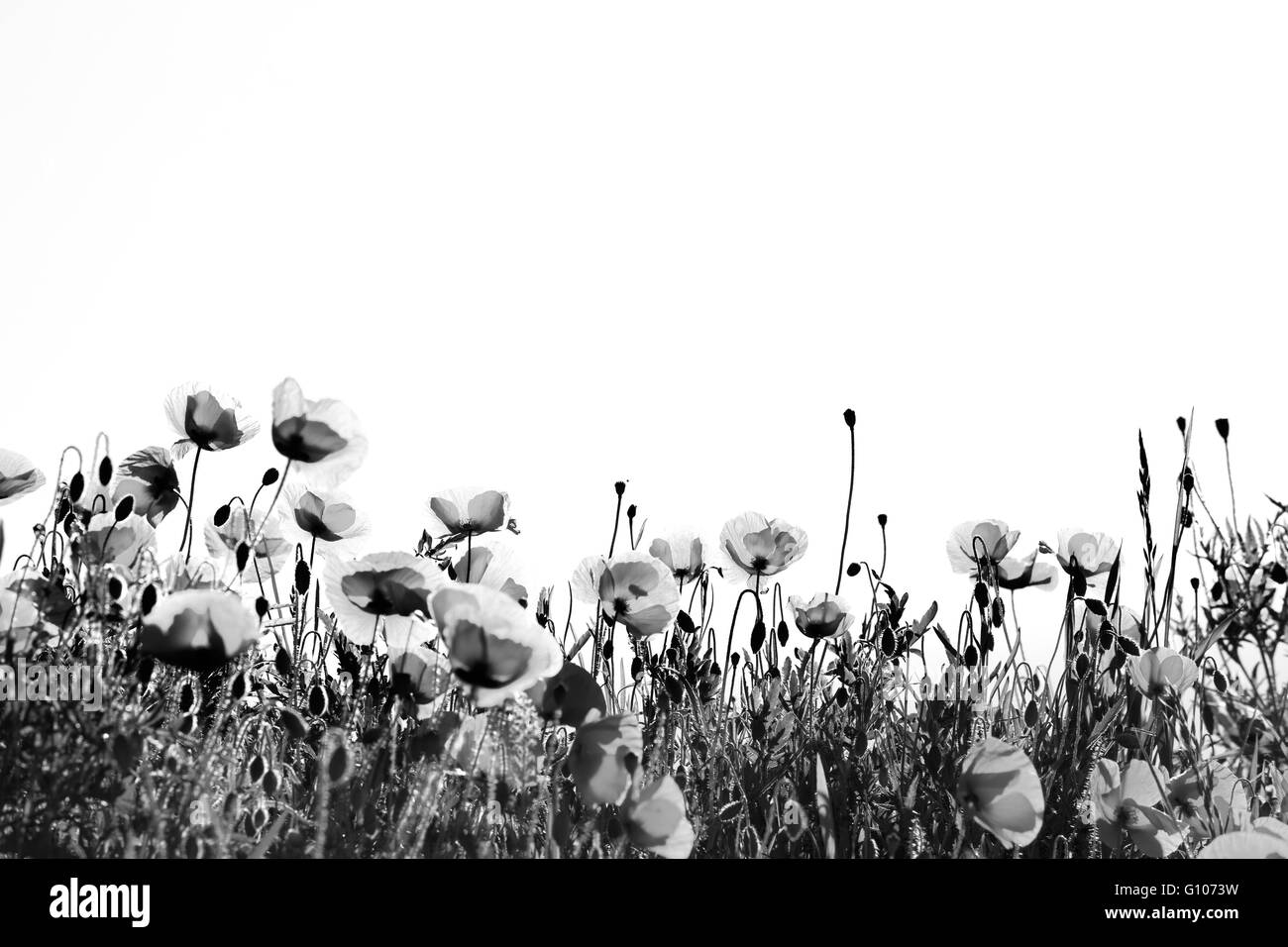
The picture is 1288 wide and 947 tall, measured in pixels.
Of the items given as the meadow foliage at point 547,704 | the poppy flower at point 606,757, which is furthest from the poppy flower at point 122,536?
the poppy flower at point 606,757

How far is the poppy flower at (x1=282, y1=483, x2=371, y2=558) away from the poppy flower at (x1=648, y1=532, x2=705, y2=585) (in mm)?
684

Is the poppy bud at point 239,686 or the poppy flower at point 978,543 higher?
the poppy flower at point 978,543

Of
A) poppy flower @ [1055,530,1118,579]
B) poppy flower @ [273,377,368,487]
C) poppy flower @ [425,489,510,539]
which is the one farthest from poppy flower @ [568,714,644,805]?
poppy flower @ [1055,530,1118,579]

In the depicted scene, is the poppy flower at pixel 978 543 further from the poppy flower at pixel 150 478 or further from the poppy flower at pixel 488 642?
the poppy flower at pixel 150 478

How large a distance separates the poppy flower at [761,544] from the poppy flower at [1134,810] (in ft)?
3.24

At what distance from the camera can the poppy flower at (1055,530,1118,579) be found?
2.45 metres

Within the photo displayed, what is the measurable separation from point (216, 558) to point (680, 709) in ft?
3.04

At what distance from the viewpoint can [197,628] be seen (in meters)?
1.19

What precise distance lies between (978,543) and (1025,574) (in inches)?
6.4

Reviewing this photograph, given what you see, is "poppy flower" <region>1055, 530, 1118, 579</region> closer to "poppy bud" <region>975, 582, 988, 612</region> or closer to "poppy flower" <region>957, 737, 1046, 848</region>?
"poppy bud" <region>975, 582, 988, 612</region>

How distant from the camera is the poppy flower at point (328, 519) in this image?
1.91 meters

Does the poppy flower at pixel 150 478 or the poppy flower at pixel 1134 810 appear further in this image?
the poppy flower at pixel 150 478
